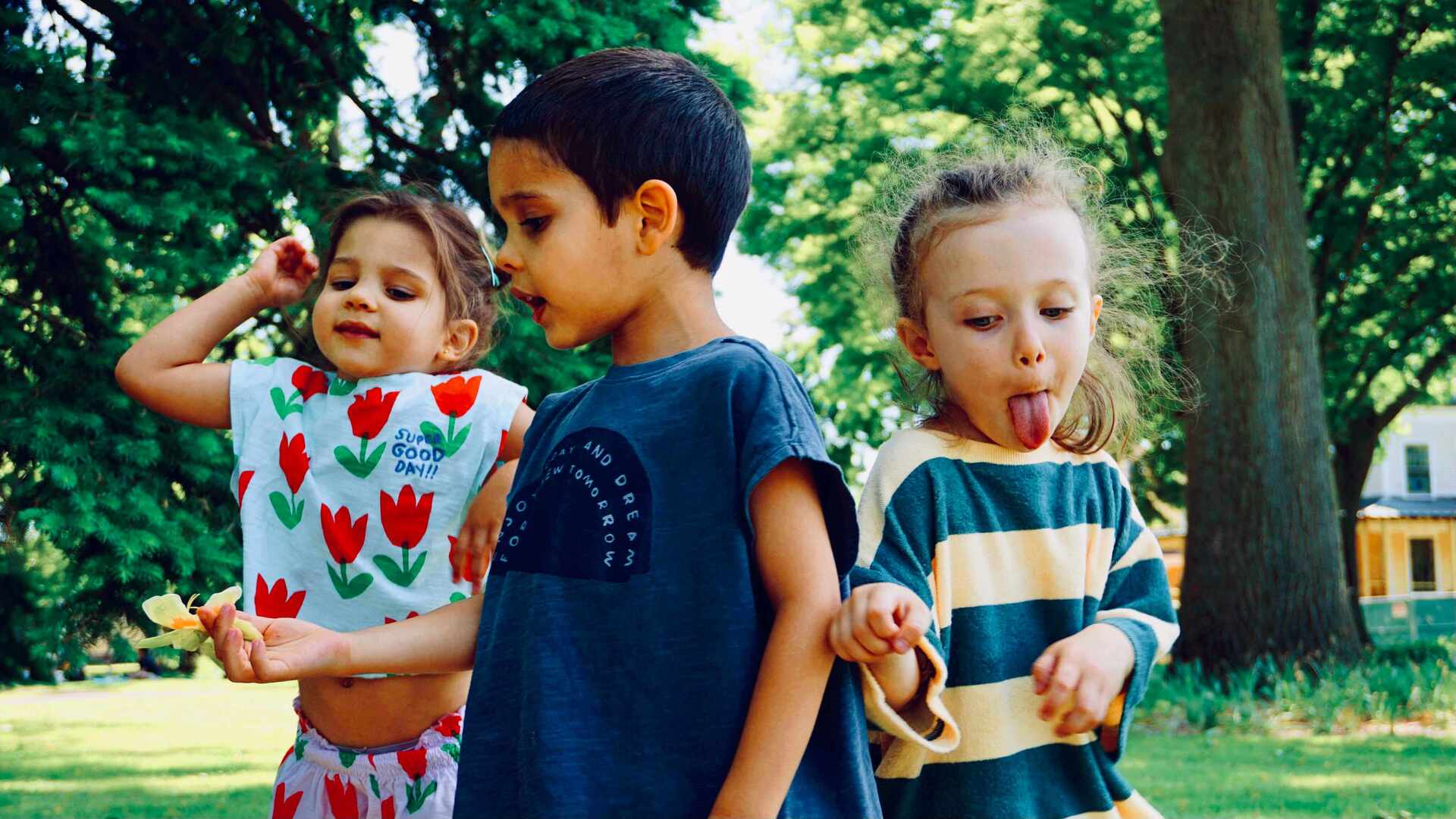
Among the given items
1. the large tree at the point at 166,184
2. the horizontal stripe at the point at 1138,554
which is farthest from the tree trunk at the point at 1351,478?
the horizontal stripe at the point at 1138,554

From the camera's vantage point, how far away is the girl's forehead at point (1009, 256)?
2100mm

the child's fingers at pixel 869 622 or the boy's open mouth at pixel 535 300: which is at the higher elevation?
the boy's open mouth at pixel 535 300

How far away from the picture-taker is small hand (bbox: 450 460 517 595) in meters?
2.57

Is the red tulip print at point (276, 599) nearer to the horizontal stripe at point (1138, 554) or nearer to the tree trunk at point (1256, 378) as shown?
the horizontal stripe at point (1138, 554)

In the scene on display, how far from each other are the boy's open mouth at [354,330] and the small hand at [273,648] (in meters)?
0.74

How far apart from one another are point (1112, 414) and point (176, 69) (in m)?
4.56

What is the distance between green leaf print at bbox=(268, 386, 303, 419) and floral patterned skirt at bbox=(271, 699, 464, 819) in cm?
67

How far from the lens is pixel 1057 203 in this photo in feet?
7.36

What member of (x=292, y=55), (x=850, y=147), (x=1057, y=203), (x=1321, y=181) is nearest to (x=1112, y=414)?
(x=1057, y=203)

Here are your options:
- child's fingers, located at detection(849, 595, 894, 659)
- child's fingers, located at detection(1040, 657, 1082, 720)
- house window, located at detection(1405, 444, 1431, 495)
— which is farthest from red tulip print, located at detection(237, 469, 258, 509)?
house window, located at detection(1405, 444, 1431, 495)

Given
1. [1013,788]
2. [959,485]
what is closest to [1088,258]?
[959,485]

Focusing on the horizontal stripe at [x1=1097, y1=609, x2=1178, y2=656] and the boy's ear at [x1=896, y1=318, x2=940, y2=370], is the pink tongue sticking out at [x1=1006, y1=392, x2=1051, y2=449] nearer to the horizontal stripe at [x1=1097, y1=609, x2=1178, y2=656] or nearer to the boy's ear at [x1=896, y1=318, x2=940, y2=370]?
the boy's ear at [x1=896, y1=318, x2=940, y2=370]

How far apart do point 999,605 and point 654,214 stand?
80cm

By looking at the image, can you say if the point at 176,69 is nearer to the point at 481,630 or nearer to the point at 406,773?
the point at 406,773
